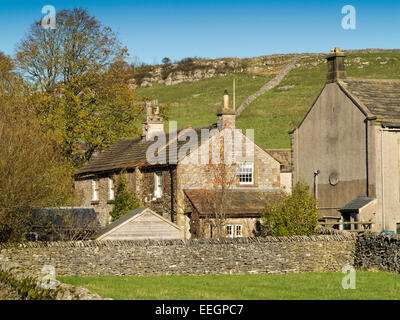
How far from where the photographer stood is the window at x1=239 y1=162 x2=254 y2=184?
40500mm

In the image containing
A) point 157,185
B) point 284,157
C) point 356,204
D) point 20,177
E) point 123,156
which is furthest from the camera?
point 284,157

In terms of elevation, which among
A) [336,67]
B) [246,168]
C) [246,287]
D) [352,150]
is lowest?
[246,287]

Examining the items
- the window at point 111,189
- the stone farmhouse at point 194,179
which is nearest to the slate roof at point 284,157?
the stone farmhouse at point 194,179

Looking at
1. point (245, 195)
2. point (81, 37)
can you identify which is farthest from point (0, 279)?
point (81, 37)

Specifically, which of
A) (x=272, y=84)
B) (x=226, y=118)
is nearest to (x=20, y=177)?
(x=226, y=118)

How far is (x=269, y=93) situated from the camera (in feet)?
344

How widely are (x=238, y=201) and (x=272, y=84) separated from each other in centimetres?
7712

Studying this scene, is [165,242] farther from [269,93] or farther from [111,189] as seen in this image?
[269,93]

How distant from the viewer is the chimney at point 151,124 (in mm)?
46812

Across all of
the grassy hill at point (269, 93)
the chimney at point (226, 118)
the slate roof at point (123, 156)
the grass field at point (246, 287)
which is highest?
the grassy hill at point (269, 93)

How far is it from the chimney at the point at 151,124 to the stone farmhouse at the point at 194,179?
585 mm

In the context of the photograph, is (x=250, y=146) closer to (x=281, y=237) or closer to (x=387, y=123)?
(x=387, y=123)

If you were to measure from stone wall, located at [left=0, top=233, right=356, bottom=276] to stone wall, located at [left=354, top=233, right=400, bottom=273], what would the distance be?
1.77 ft

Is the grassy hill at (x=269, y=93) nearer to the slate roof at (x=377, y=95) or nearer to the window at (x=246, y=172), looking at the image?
the window at (x=246, y=172)
